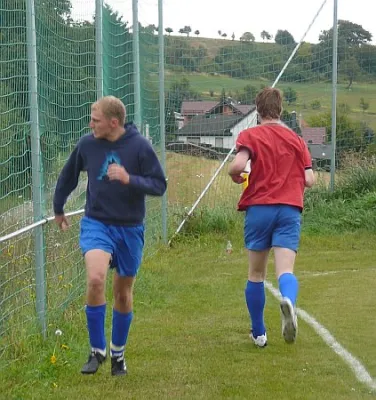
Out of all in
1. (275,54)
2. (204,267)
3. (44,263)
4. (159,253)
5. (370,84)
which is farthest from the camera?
(370,84)

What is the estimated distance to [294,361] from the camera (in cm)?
672

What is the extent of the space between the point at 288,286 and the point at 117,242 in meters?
1.24

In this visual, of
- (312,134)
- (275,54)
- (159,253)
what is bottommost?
(159,253)

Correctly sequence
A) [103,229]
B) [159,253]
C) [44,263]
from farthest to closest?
1. [159,253]
2. [44,263]
3. [103,229]

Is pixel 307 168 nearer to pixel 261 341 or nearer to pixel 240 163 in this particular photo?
pixel 240 163

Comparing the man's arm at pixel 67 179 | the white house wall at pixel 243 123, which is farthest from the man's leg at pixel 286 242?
the white house wall at pixel 243 123

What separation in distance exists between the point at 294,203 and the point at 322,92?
10.8 m

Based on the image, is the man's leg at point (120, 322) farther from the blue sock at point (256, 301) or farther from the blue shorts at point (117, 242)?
the blue sock at point (256, 301)

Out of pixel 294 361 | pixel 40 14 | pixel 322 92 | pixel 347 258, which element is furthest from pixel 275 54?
pixel 294 361

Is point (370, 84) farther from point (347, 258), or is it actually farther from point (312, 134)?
point (347, 258)

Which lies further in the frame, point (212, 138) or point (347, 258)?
point (212, 138)

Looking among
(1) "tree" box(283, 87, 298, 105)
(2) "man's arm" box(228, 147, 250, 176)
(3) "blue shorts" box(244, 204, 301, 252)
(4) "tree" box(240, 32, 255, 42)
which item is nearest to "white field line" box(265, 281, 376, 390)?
(3) "blue shorts" box(244, 204, 301, 252)

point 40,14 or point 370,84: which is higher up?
point 40,14

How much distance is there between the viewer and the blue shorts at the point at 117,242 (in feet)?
19.9
